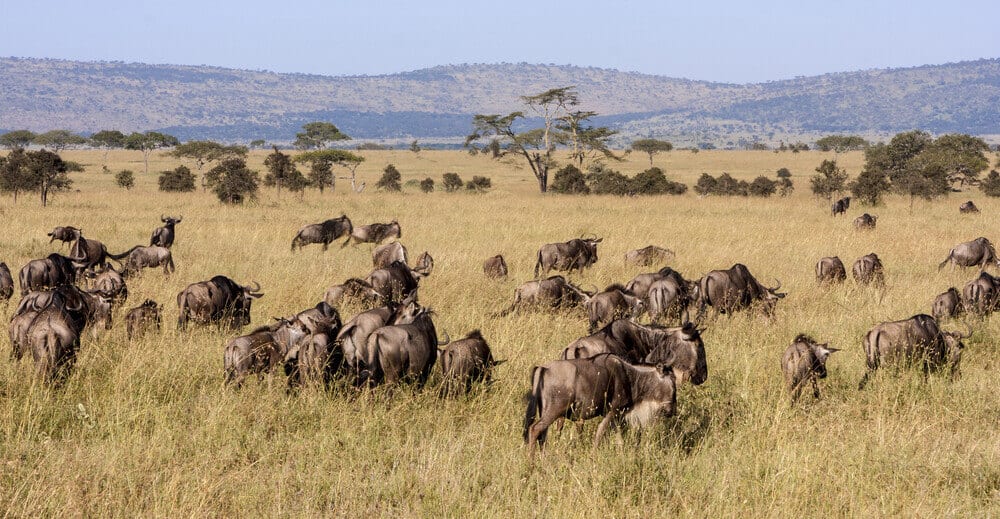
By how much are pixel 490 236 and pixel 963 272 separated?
29.0 ft

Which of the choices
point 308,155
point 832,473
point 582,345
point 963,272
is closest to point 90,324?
point 582,345

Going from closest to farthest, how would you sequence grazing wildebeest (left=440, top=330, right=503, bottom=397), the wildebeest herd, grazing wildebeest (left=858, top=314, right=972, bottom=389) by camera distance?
the wildebeest herd → grazing wildebeest (left=440, top=330, right=503, bottom=397) → grazing wildebeest (left=858, top=314, right=972, bottom=389)

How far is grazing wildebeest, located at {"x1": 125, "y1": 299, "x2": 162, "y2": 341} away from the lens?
780 cm

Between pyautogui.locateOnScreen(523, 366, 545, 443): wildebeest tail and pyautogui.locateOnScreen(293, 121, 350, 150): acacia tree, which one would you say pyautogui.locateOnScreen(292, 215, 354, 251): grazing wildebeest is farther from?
pyautogui.locateOnScreen(293, 121, 350, 150): acacia tree

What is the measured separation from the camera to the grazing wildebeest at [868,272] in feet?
38.9

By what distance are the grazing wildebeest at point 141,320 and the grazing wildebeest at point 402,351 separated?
293 centimetres

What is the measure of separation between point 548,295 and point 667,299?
4.28 feet

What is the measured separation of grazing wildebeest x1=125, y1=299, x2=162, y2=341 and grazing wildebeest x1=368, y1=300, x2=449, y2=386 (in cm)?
293

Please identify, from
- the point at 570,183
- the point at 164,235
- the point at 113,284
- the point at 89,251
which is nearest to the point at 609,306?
the point at 113,284

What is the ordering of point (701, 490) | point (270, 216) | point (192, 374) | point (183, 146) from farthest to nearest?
point (183, 146) < point (270, 216) < point (192, 374) < point (701, 490)

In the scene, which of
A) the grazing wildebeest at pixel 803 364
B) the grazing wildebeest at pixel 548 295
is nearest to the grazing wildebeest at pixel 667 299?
the grazing wildebeest at pixel 548 295

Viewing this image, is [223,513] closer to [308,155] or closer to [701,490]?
[701,490]

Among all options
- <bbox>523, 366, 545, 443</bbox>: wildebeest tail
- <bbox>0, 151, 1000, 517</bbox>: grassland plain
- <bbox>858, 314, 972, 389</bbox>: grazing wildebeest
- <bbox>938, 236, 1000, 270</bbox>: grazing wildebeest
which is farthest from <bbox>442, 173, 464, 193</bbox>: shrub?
<bbox>523, 366, 545, 443</bbox>: wildebeest tail

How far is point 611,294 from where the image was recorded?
8445 mm
